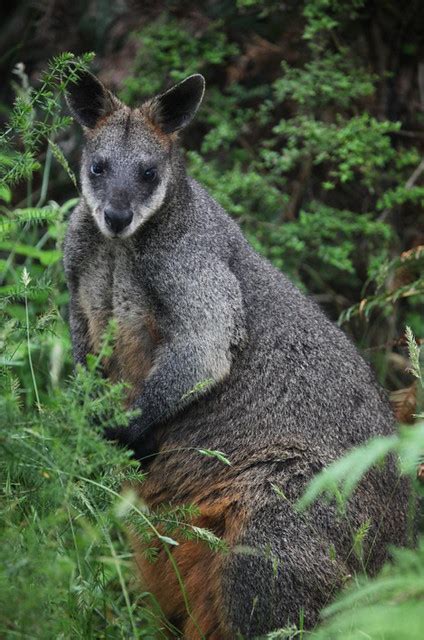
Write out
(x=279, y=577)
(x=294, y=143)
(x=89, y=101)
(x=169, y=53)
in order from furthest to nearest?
1. (x=169, y=53)
2. (x=294, y=143)
3. (x=89, y=101)
4. (x=279, y=577)

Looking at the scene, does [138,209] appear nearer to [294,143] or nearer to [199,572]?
[199,572]

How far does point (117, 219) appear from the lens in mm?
4898

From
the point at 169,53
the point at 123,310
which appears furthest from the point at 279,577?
the point at 169,53

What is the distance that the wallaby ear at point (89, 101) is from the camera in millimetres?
5298

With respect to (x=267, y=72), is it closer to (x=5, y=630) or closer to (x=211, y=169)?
(x=211, y=169)

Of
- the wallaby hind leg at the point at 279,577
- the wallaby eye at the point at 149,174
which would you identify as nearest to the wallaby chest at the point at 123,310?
the wallaby eye at the point at 149,174

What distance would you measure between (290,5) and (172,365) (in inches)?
165

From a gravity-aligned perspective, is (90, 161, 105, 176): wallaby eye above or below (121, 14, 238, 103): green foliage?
above

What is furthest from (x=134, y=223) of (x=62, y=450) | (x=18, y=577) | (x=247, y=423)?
(x=18, y=577)

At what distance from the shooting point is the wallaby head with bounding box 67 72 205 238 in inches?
197

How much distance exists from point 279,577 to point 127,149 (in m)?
2.40

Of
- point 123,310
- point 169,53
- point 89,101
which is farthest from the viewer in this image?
point 169,53

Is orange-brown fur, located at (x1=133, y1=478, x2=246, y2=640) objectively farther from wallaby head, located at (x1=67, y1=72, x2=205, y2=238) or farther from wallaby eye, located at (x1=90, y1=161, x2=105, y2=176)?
wallaby eye, located at (x1=90, y1=161, x2=105, y2=176)

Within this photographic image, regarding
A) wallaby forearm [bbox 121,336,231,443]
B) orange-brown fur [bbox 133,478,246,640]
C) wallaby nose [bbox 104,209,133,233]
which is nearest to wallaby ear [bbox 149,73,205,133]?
wallaby nose [bbox 104,209,133,233]
